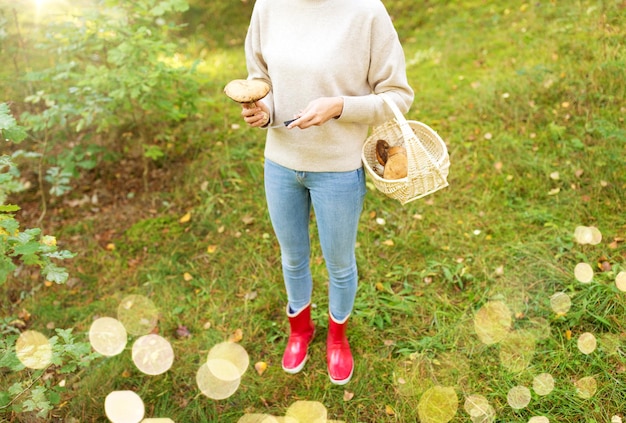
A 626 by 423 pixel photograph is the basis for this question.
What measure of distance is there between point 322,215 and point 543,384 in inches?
57.4

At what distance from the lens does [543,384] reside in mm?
2330

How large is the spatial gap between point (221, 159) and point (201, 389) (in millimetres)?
1956

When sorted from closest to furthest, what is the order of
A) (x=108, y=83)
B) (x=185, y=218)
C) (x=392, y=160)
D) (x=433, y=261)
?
1. (x=392, y=160)
2. (x=433, y=261)
3. (x=108, y=83)
4. (x=185, y=218)

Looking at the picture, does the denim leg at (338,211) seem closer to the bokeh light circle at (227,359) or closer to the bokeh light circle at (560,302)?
the bokeh light circle at (227,359)

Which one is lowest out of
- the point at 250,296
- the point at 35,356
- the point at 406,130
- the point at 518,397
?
the point at 250,296

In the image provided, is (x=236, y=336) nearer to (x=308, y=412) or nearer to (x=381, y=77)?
(x=308, y=412)

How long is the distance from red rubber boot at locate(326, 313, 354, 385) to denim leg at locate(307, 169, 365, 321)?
0.43 metres

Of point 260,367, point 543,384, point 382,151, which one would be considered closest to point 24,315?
point 260,367

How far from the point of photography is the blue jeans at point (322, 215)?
1.86m

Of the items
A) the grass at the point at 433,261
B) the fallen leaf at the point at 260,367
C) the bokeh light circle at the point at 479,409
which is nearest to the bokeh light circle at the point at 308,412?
the grass at the point at 433,261

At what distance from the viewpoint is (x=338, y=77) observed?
170 cm

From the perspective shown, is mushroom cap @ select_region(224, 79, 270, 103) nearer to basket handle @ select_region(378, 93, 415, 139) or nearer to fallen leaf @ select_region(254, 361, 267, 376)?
basket handle @ select_region(378, 93, 415, 139)

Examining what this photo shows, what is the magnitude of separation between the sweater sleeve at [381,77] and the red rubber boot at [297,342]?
1210 millimetres

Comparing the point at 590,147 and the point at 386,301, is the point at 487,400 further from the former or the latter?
the point at 590,147
